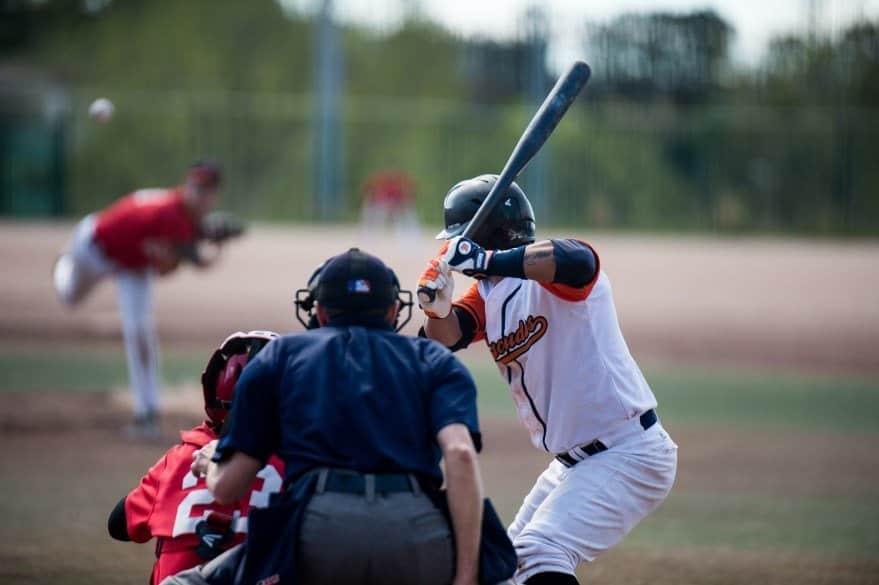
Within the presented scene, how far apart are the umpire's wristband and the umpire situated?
0.68m

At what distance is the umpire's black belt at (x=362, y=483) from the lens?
10.7ft

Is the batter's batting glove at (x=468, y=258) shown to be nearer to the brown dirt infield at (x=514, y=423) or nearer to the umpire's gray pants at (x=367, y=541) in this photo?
the umpire's gray pants at (x=367, y=541)

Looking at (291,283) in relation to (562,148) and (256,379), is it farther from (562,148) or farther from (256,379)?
(256,379)

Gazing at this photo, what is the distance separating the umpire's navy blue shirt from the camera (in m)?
3.31

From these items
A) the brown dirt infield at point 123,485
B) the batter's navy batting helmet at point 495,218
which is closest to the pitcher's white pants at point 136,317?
the brown dirt infield at point 123,485

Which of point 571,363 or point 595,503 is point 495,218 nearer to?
point 571,363

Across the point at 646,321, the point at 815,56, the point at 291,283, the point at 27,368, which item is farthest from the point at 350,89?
the point at 27,368

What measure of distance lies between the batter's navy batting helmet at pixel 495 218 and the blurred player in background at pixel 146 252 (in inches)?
230

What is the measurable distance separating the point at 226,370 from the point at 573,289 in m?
1.19

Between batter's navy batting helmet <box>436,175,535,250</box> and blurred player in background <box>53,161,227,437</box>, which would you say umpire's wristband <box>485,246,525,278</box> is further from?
blurred player in background <box>53,161,227,437</box>

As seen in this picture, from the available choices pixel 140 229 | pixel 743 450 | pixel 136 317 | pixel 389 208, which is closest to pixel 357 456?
pixel 136 317

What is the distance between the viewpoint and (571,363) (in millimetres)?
4375

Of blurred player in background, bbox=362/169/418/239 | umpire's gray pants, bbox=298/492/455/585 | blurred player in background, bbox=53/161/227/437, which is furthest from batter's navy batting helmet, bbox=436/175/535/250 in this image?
blurred player in background, bbox=362/169/418/239

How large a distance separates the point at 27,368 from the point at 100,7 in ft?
133
